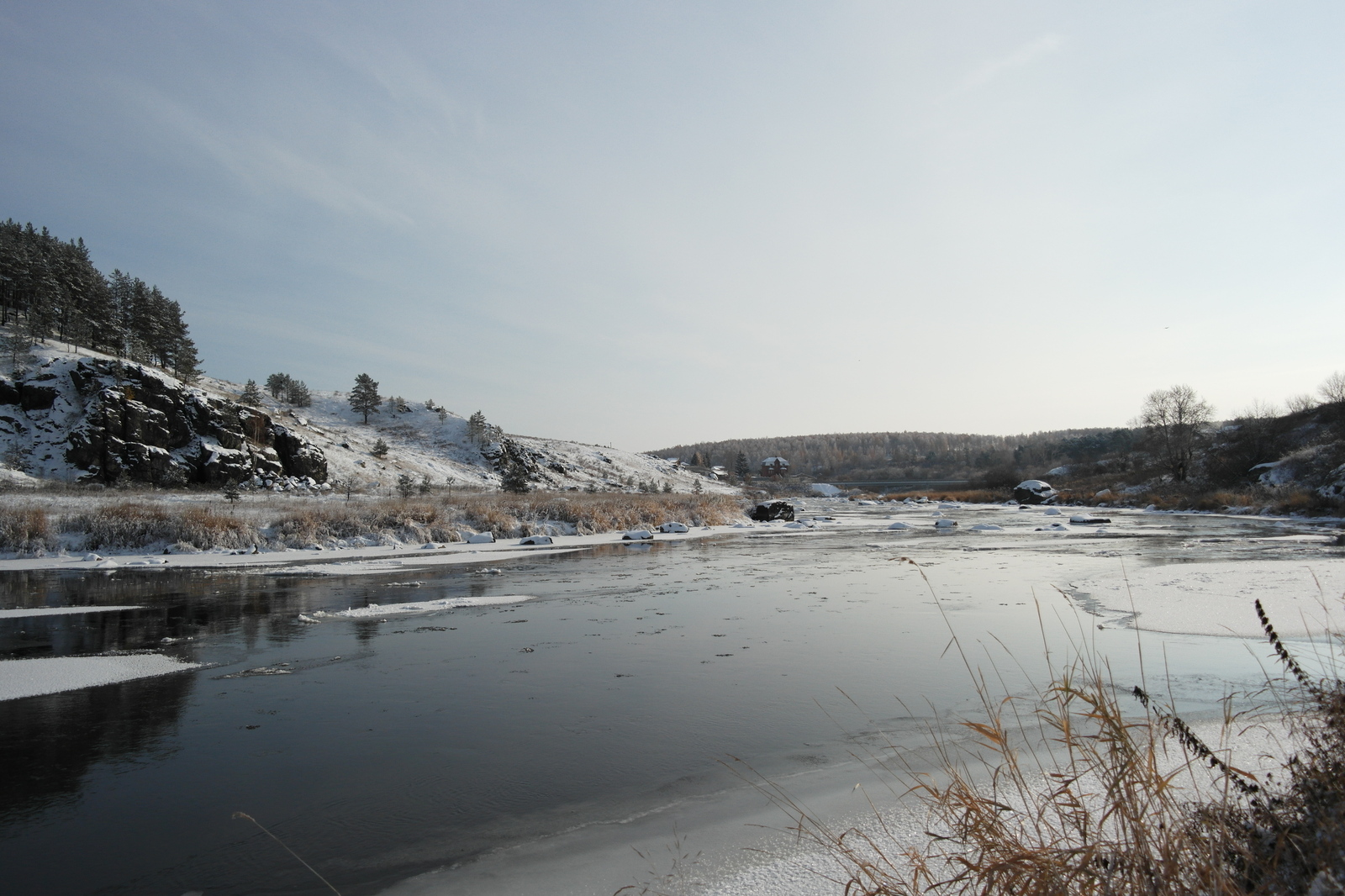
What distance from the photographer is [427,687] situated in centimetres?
675

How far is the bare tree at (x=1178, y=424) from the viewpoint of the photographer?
4703cm

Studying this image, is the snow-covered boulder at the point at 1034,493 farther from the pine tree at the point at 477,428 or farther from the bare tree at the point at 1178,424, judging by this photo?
the pine tree at the point at 477,428

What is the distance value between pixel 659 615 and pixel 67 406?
43.7 m

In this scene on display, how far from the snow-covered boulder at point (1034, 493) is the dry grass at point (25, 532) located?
5784cm

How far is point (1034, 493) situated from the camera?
52.9 m

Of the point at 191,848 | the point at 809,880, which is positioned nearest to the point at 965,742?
the point at 809,880

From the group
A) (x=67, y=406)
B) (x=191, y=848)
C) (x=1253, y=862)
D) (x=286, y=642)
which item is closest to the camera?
(x=1253, y=862)

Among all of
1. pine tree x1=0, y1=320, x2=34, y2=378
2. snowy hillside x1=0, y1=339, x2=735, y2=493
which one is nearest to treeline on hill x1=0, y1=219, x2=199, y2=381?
pine tree x1=0, y1=320, x2=34, y2=378

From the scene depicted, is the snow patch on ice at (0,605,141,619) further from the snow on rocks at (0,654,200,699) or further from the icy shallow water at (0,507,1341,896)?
the snow on rocks at (0,654,200,699)

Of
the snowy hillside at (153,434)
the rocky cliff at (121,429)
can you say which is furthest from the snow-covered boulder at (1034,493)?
the rocky cliff at (121,429)

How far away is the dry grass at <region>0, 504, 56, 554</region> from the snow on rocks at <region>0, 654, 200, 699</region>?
1411 centimetres

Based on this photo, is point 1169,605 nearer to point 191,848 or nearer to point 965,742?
point 965,742

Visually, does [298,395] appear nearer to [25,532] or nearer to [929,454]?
[25,532]

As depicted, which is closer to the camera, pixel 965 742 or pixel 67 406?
pixel 965 742
